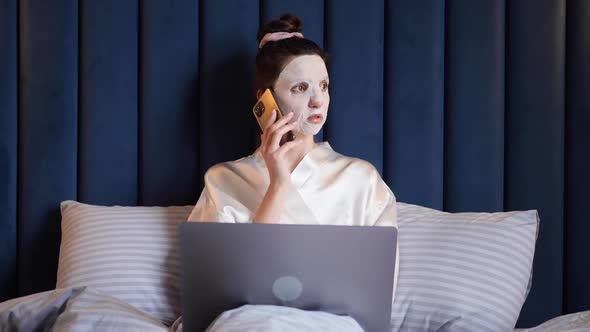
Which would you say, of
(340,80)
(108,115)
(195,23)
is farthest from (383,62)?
(108,115)

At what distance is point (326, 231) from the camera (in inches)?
40.8

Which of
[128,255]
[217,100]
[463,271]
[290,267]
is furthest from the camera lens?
[217,100]

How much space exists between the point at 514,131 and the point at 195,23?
0.89 meters

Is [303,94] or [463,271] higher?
[303,94]

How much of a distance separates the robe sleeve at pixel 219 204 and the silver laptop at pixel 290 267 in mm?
449

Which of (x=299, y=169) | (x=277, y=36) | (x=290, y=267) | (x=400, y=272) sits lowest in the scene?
(x=400, y=272)

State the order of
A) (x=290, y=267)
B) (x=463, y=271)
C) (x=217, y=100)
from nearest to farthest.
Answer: (x=290, y=267)
(x=463, y=271)
(x=217, y=100)

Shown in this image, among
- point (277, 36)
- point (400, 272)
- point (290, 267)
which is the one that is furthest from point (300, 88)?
point (290, 267)

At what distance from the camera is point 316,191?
1.54 meters

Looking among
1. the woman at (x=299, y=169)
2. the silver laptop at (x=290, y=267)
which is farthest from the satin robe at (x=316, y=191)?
the silver laptop at (x=290, y=267)

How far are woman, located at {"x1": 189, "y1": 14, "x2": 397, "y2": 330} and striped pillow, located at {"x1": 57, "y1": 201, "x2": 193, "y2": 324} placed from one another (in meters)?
0.12

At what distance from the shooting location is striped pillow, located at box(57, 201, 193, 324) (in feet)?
5.13

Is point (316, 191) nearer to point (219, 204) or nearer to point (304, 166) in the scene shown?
point (304, 166)

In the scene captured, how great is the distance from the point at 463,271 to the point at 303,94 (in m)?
0.53
